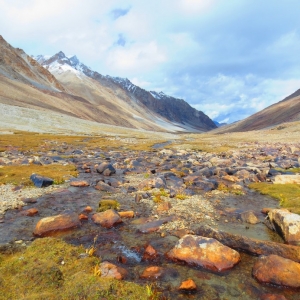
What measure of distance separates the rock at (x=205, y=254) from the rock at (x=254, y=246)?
0.73 m

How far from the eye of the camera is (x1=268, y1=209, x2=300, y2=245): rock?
8.84 metres

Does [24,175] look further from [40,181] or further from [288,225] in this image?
[288,225]

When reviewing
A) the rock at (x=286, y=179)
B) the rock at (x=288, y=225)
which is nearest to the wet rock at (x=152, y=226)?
the rock at (x=288, y=225)

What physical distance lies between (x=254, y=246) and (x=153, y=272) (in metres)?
3.54

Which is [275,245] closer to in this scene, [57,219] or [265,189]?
[57,219]

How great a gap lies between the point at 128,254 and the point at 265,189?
11775mm

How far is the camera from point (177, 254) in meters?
7.88

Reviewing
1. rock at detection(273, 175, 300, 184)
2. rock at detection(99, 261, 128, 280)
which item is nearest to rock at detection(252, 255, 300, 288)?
rock at detection(99, 261, 128, 280)

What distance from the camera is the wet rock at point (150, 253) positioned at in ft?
26.6

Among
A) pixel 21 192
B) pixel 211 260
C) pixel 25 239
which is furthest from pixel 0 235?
pixel 211 260

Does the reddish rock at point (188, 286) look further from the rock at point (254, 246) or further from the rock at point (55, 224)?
the rock at point (55, 224)

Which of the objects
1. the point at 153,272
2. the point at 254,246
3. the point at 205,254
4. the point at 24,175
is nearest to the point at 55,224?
the point at 153,272

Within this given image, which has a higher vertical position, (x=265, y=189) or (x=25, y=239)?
(x=265, y=189)

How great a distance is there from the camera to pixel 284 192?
15.6m
